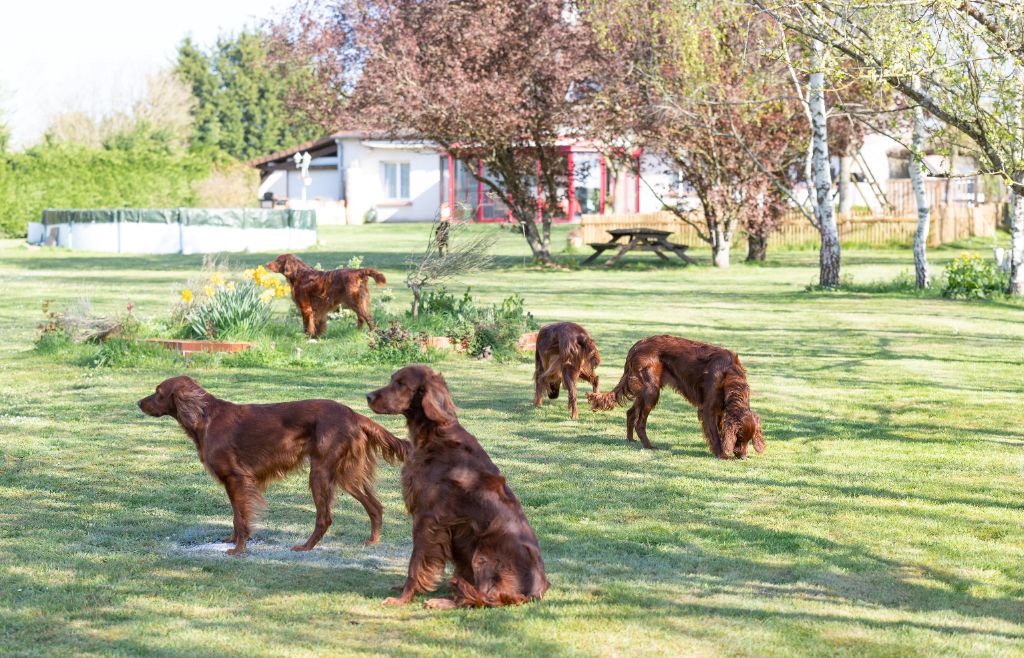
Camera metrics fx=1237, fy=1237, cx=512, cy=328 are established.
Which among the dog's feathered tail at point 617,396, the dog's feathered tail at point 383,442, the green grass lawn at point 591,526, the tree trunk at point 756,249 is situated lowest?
the green grass lawn at point 591,526

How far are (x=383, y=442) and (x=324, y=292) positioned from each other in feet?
26.0

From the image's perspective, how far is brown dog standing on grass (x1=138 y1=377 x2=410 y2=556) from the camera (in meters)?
5.65

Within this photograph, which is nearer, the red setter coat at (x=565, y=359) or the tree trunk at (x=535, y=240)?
the red setter coat at (x=565, y=359)

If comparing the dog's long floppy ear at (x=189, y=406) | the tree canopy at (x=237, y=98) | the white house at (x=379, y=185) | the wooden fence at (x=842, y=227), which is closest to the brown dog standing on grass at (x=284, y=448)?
the dog's long floppy ear at (x=189, y=406)

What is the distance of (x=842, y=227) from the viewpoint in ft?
116

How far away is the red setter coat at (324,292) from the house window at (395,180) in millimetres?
42591

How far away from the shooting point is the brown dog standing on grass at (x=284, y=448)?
5648 mm

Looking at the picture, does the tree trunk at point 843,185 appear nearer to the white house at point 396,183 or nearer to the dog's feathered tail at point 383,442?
the white house at point 396,183

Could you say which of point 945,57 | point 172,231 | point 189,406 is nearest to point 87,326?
point 189,406

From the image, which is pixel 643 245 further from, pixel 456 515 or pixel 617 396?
pixel 456 515

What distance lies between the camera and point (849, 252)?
33.9 metres

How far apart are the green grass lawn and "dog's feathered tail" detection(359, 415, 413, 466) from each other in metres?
0.46

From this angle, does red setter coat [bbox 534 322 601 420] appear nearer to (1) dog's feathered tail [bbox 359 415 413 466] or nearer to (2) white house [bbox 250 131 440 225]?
(1) dog's feathered tail [bbox 359 415 413 466]

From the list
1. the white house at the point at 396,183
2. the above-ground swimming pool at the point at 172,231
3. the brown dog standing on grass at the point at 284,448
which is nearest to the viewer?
the brown dog standing on grass at the point at 284,448
